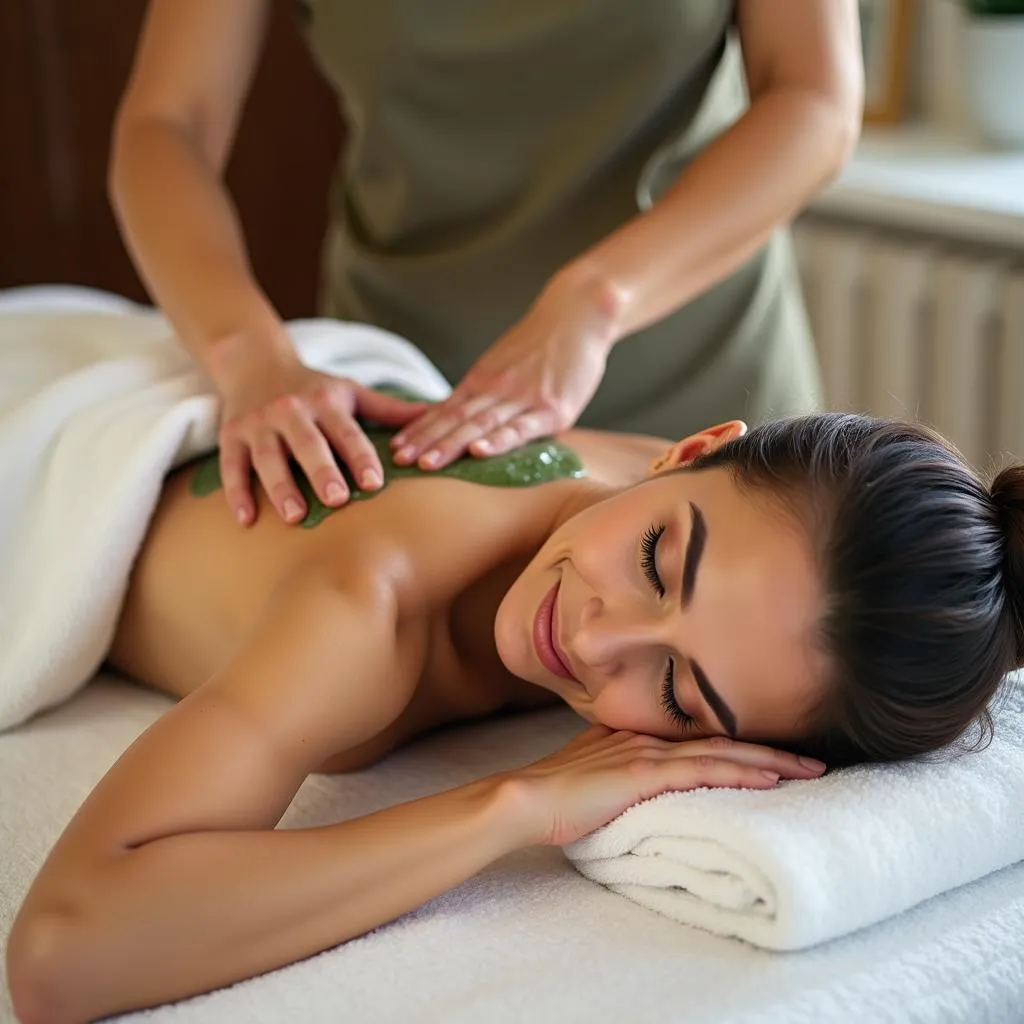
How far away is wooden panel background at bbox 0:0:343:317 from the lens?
2975 mm

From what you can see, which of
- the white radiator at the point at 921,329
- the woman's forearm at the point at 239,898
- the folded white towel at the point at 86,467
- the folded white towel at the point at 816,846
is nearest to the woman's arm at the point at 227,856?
the woman's forearm at the point at 239,898

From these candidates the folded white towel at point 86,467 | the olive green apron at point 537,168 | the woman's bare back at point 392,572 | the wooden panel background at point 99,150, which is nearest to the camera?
the woman's bare back at point 392,572

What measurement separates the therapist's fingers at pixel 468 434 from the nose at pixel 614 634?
260 millimetres

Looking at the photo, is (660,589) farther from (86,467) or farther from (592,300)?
(86,467)

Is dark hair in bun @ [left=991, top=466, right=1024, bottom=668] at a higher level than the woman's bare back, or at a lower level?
higher

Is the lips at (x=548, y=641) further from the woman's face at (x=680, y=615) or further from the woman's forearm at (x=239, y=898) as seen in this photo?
the woman's forearm at (x=239, y=898)

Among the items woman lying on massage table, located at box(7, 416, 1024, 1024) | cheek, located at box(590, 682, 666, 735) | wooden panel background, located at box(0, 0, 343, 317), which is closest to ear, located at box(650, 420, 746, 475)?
woman lying on massage table, located at box(7, 416, 1024, 1024)

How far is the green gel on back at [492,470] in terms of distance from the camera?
1416 mm

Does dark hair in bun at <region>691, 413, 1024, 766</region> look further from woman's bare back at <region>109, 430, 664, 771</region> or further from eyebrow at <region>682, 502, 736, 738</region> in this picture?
woman's bare back at <region>109, 430, 664, 771</region>

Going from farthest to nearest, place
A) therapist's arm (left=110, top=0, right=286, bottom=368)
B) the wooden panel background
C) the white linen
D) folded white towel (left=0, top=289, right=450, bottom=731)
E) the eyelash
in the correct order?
the wooden panel background < therapist's arm (left=110, top=0, right=286, bottom=368) < folded white towel (left=0, top=289, right=450, bottom=731) < the eyelash < the white linen

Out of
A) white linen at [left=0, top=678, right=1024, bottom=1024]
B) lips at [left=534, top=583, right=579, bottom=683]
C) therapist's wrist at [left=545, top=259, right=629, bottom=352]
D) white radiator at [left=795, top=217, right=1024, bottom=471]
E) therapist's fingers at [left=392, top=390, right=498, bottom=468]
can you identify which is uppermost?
therapist's wrist at [left=545, top=259, right=629, bottom=352]

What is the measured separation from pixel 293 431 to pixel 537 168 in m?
0.54

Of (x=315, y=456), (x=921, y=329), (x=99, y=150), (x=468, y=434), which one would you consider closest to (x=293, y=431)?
(x=315, y=456)

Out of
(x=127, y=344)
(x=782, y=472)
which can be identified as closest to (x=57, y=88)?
(x=127, y=344)
